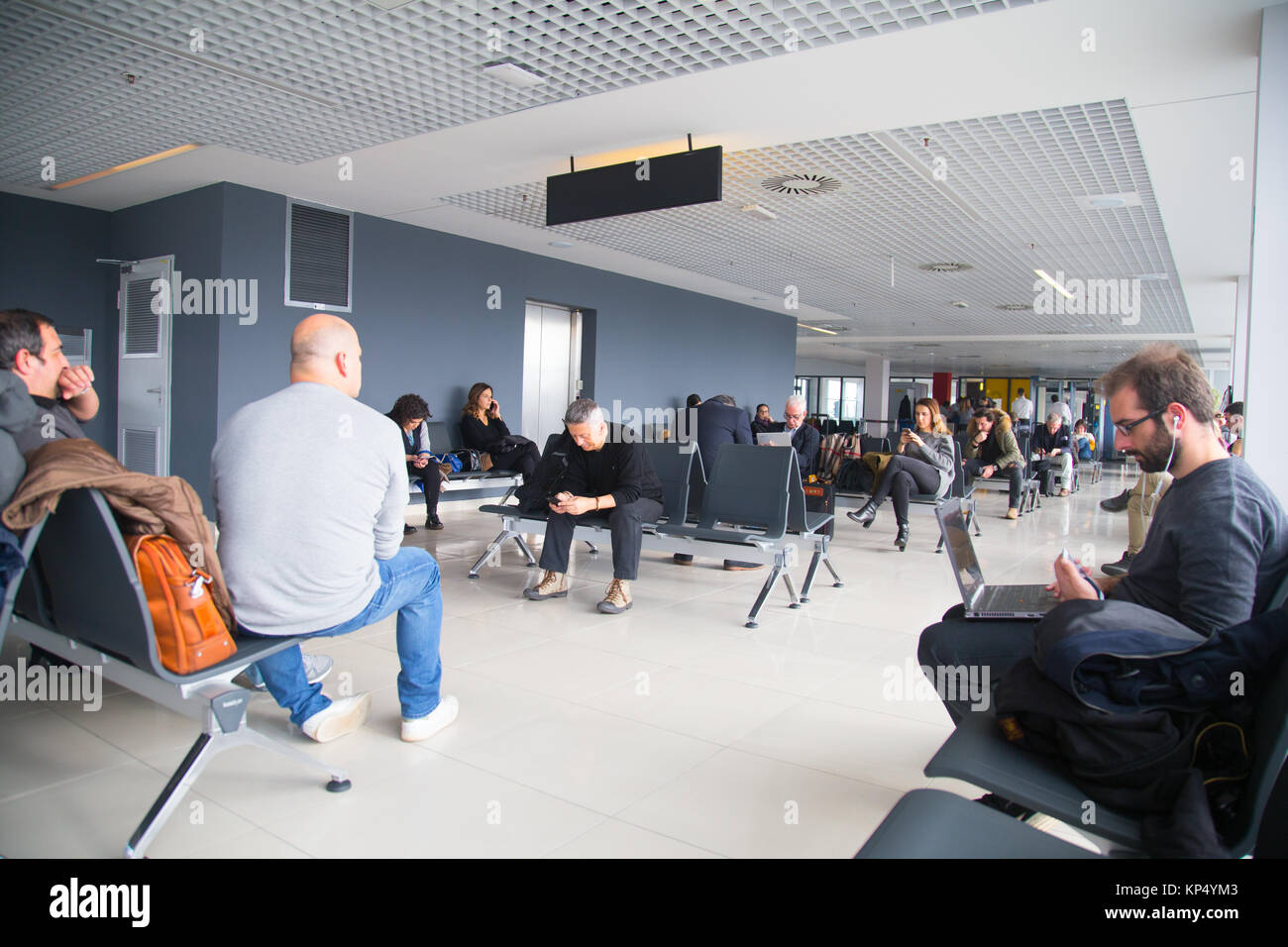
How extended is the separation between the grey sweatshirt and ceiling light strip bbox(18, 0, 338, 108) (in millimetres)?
2826

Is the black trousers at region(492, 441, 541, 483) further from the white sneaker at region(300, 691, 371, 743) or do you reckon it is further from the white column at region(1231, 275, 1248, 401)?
the white column at region(1231, 275, 1248, 401)

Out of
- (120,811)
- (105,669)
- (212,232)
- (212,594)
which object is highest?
(212,232)

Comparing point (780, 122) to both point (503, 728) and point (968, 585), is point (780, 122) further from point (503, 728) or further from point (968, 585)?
point (503, 728)

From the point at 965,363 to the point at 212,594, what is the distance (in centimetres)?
2547

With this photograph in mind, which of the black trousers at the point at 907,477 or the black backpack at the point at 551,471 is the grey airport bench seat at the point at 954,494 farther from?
the black backpack at the point at 551,471

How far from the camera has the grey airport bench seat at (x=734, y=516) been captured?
453 cm

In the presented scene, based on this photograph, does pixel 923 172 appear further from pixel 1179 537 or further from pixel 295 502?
pixel 295 502

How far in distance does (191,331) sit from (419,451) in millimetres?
2110

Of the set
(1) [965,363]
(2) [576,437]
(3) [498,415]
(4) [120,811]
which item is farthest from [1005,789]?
(1) [965,363]

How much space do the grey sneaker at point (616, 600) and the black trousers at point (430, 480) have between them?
3305mm

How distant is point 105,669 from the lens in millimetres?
2258

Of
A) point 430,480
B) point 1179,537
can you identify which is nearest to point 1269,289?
point 1179,537

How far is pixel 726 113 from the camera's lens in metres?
4.88

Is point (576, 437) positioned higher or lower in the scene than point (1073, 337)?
lower
